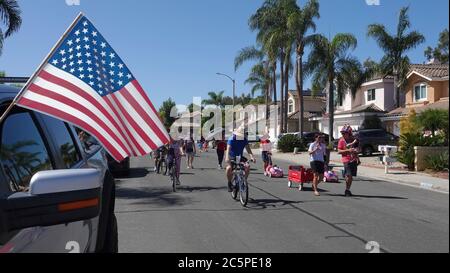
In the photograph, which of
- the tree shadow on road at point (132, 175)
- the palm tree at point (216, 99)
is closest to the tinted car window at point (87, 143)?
the tree shadow on road at point (132, 175)

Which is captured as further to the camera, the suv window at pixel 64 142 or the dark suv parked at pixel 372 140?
the dark suv parked at pixel 372 140

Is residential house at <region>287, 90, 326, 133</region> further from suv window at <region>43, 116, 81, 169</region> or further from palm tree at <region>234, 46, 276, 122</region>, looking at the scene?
suv window at <region>43, 116, 81, 169</region>

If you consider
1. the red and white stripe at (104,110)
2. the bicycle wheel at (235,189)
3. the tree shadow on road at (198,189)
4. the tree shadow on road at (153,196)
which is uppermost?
the red and white stripe at (104,110)

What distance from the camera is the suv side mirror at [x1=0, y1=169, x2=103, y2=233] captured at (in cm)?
192

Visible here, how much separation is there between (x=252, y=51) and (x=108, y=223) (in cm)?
4745

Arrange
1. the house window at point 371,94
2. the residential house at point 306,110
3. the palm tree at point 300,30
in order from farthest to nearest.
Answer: the residential house at point 306,110 < the house window at point 371,94 < the palm tree at point 300,30

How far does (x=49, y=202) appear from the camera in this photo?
196 cm

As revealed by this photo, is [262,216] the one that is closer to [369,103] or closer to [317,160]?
[317,160]

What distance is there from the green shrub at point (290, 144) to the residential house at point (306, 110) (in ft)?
76.7

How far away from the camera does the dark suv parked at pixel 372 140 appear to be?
3158cm

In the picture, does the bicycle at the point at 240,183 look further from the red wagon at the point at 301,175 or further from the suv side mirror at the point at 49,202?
the suv side mirror at the point at 49,202

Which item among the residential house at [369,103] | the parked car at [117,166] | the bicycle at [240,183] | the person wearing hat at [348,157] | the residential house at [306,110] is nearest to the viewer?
the parked car at [117,166]

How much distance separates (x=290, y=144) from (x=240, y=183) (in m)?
27.9

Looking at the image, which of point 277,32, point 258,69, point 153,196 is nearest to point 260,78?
point 258,69
